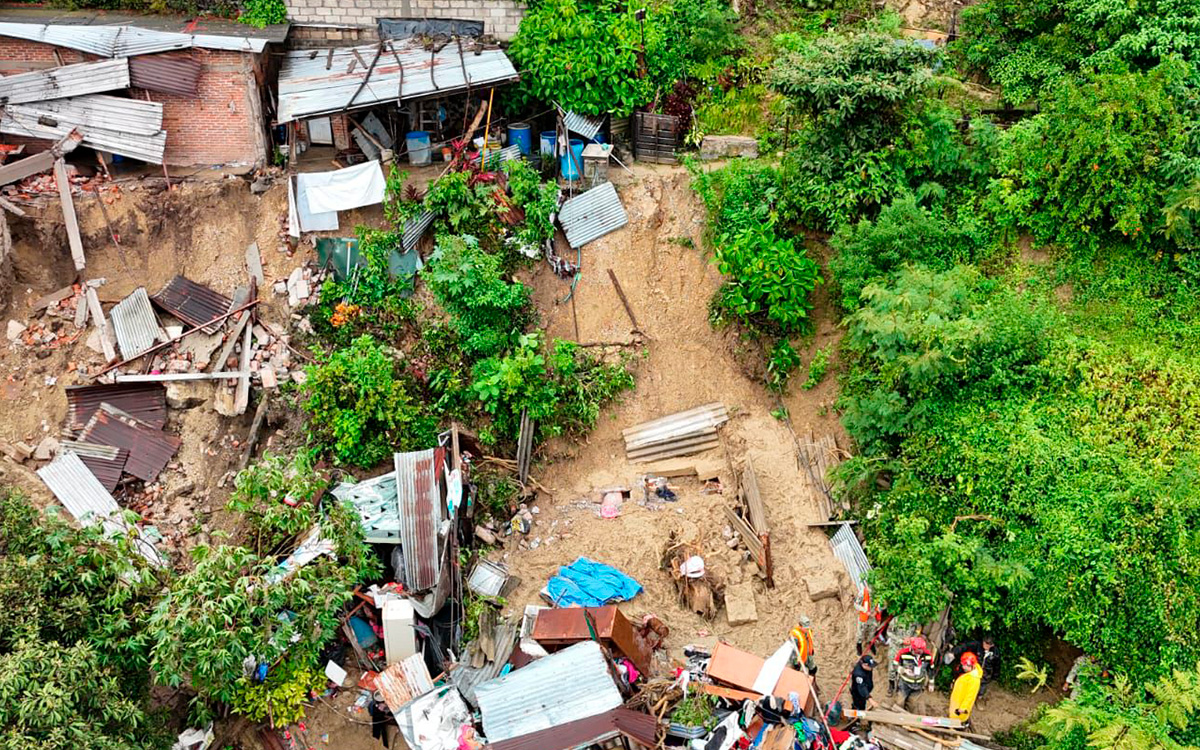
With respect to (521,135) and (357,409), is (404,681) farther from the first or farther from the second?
(521,135)

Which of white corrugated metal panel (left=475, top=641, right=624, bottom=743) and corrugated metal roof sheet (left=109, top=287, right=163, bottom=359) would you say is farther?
corrugated metal roof sheet (left=109, top=287, right=163, bottom=359)

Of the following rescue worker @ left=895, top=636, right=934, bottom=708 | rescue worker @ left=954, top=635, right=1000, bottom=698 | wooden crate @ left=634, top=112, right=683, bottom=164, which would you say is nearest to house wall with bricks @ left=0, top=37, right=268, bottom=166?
wooden crate @ left=634, top=112, right=683, bottom=164

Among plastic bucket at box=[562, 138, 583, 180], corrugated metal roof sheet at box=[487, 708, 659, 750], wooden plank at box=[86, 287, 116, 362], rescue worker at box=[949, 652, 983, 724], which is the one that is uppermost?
plastic bucket at box=[562, 138, 583, 180]

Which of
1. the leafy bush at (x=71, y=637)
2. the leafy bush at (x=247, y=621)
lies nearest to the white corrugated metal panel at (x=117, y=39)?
the leafy bush at (x=71, y=637)

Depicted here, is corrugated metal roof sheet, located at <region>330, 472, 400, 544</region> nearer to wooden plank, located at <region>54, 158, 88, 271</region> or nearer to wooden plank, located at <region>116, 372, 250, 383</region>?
wooden plank, located at <region>116, 372, 250, 383</region>

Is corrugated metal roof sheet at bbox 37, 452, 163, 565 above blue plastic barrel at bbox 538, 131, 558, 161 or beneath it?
beneath

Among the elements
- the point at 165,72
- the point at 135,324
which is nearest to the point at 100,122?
the point at 165,72

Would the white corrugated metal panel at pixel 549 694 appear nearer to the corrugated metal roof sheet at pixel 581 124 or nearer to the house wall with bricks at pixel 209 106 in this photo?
the corrugated metal roof sheet at pixel 581 124
